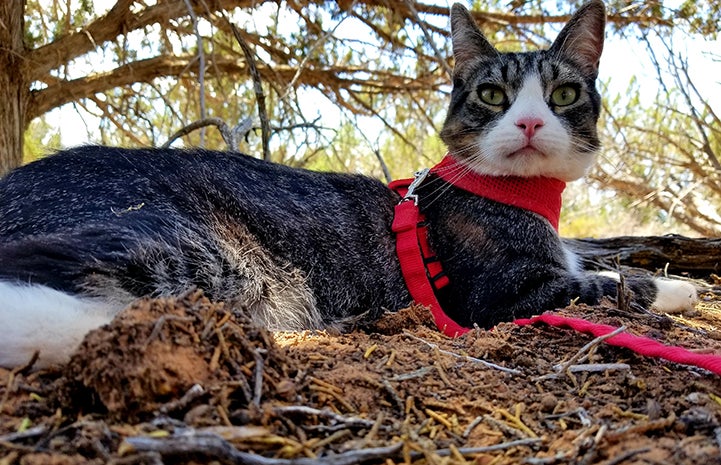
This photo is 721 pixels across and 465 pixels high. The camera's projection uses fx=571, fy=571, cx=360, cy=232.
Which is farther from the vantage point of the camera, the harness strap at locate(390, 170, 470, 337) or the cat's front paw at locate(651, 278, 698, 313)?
the cat's front paw at locate(651, 278, 698, 313)

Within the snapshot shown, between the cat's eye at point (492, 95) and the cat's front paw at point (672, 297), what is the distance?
1134 mm

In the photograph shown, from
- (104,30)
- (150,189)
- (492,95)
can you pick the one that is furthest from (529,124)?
(104,30)

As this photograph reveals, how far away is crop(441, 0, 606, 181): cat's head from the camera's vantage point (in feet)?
8.64

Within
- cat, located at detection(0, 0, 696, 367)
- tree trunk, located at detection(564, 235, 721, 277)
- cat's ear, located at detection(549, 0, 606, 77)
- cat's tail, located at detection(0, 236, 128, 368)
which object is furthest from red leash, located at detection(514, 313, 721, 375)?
tree trunk, located at detection(564, 235, 721, 277)

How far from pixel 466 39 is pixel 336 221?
131 centimetres

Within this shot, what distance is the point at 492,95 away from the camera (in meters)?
2.89

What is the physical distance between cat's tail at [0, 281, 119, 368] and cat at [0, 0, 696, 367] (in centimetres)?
3

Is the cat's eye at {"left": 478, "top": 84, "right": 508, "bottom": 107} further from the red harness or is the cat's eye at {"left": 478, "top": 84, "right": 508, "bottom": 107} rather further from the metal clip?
the metal clip

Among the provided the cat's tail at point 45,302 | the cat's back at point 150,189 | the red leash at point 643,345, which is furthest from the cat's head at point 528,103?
the cat's tail at point 45,302

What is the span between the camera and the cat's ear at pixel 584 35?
299 cm

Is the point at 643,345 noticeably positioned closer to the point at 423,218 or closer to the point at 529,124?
the point at 529,124

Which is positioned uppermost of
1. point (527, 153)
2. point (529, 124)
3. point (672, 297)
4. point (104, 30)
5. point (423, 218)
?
point (104, 30)

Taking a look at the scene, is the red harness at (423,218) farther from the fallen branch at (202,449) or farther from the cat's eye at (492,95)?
the fallen branch at (202,449)

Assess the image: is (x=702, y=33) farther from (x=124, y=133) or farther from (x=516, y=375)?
(x=124, y=133)
